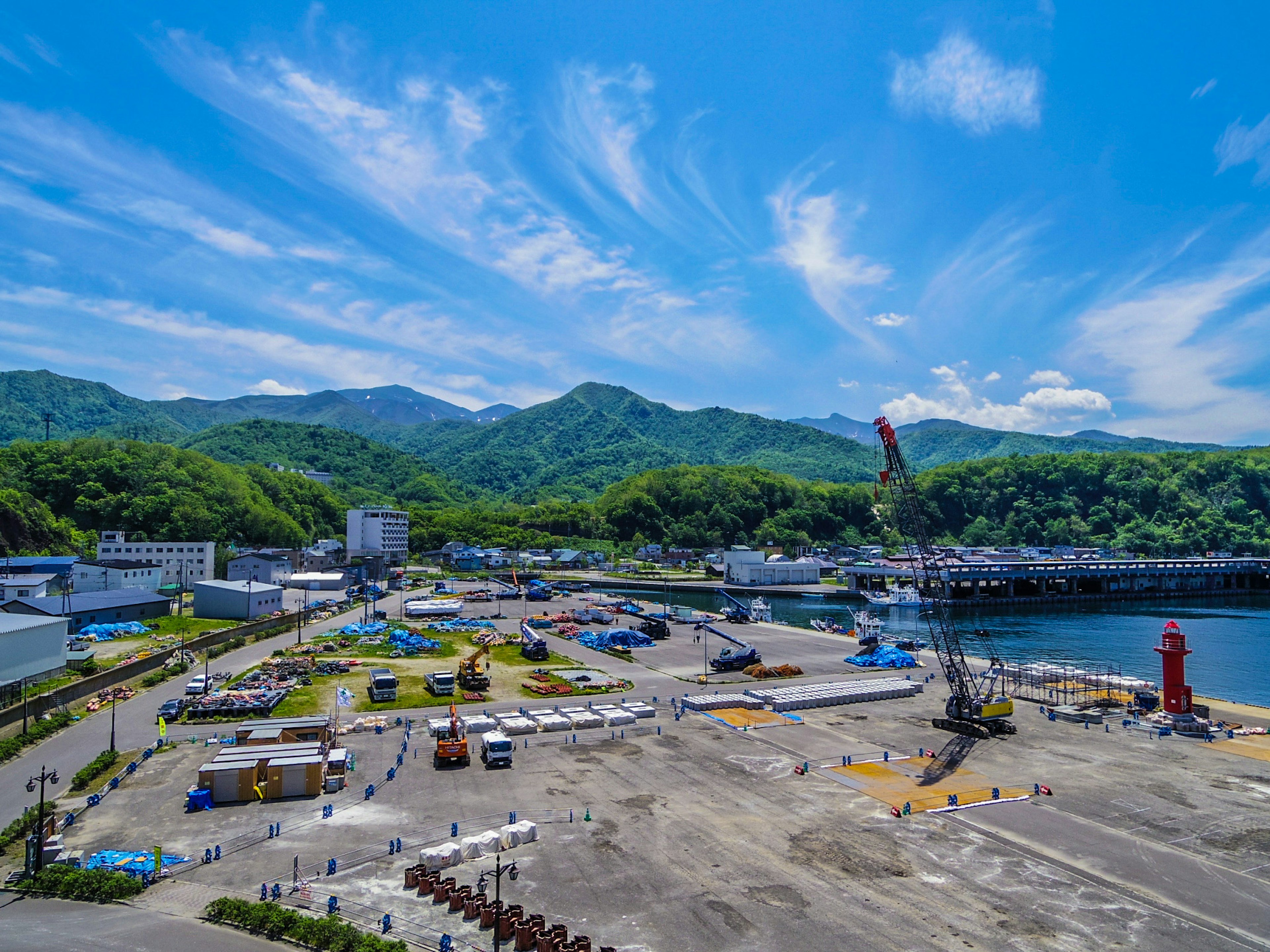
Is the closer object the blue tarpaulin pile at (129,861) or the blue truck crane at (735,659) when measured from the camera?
the blue tarpaulin pile at (129,861)

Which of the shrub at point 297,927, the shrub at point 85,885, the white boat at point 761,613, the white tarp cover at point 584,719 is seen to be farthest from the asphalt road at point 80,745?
the white boat at point 761,613

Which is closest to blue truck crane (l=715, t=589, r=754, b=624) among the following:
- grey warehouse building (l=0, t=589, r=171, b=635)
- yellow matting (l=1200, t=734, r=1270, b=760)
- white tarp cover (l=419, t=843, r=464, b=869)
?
yellow matting (l=1200, t=734, r=1270, b=760)

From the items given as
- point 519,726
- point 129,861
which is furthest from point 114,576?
point 129,861

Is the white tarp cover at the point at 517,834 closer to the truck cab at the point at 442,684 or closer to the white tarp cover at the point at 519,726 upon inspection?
the white tarp cover at the point at 519,726

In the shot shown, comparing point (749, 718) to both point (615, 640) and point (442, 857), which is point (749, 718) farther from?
point (615, 640)

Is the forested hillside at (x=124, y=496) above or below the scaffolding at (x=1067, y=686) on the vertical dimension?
above

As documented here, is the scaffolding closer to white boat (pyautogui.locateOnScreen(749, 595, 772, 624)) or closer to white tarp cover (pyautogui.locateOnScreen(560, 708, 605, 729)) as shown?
white tarp cover (pyautogui.locateOnScreen(560, 708, 605, 729))

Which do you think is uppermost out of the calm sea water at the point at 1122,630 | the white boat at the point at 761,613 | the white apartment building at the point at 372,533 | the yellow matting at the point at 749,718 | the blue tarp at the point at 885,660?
the white apartment building at the point at 372,533
